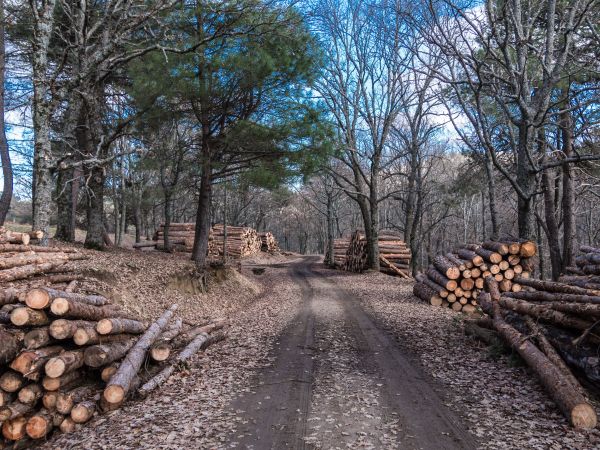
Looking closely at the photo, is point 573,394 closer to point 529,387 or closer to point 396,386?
point 529,387

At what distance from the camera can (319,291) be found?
16062mm

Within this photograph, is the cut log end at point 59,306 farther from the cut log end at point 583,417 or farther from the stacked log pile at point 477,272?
the stacked log pile at point 477,272

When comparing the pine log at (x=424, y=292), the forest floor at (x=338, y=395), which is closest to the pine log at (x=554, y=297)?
the forest floor at (x=338, y=395)

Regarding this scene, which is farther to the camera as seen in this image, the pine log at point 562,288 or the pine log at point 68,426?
the pine log at point 562,288

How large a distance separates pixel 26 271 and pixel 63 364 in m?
3.64

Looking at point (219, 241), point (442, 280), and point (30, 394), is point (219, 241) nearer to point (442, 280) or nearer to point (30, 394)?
point (442, 280)

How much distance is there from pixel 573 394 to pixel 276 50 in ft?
37.6

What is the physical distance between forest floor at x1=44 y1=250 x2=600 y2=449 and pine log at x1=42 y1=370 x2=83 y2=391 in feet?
1.72

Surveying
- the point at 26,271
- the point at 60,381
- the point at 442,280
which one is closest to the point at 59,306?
the point at 60,381

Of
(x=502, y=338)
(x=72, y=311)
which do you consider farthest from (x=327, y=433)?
(x=502, y=338)

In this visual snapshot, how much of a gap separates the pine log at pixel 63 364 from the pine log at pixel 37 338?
0.83 feet

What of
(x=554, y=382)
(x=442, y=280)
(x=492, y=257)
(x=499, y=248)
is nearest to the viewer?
(x=554, y=382)

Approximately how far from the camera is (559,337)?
5762 mm

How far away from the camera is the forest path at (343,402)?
4164mm
